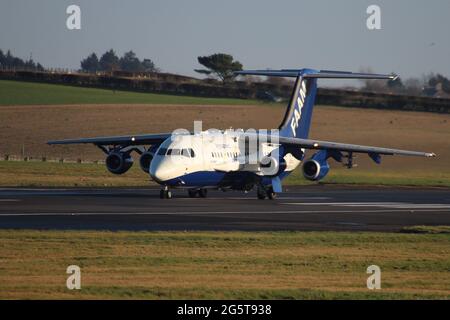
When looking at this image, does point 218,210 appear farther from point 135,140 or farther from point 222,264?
point 222,264

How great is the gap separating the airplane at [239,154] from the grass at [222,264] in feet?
45.8

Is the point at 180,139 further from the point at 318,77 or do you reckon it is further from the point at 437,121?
the point at 437,121

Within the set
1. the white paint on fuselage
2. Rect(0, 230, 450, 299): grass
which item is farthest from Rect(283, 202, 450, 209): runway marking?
Rect(0, 230, 450, 299): grass

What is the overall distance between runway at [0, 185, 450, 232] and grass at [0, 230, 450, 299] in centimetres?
283

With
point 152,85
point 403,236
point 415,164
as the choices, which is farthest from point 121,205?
point 152,85

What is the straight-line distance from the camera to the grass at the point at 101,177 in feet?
187

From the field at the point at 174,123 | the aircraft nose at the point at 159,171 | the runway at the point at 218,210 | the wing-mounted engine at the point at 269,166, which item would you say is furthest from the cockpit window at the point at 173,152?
the field at the point at 174,123

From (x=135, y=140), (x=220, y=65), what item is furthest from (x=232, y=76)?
(x=135, y=140)

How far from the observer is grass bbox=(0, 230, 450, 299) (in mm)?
19984

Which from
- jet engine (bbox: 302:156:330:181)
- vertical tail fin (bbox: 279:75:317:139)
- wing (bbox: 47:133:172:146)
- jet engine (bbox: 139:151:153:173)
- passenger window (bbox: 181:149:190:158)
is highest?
vertical tail fin (bbox: 279:75:317:139)

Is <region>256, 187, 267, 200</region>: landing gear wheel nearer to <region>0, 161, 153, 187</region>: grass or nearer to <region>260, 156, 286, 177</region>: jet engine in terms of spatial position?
<region>260, 156, 286, 177</region>: jet engine

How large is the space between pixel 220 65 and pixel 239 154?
62.7 meters

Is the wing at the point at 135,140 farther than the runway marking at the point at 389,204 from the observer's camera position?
Yes

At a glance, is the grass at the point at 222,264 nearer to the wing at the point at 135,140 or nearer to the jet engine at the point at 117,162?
the wing at the point at 135,140
